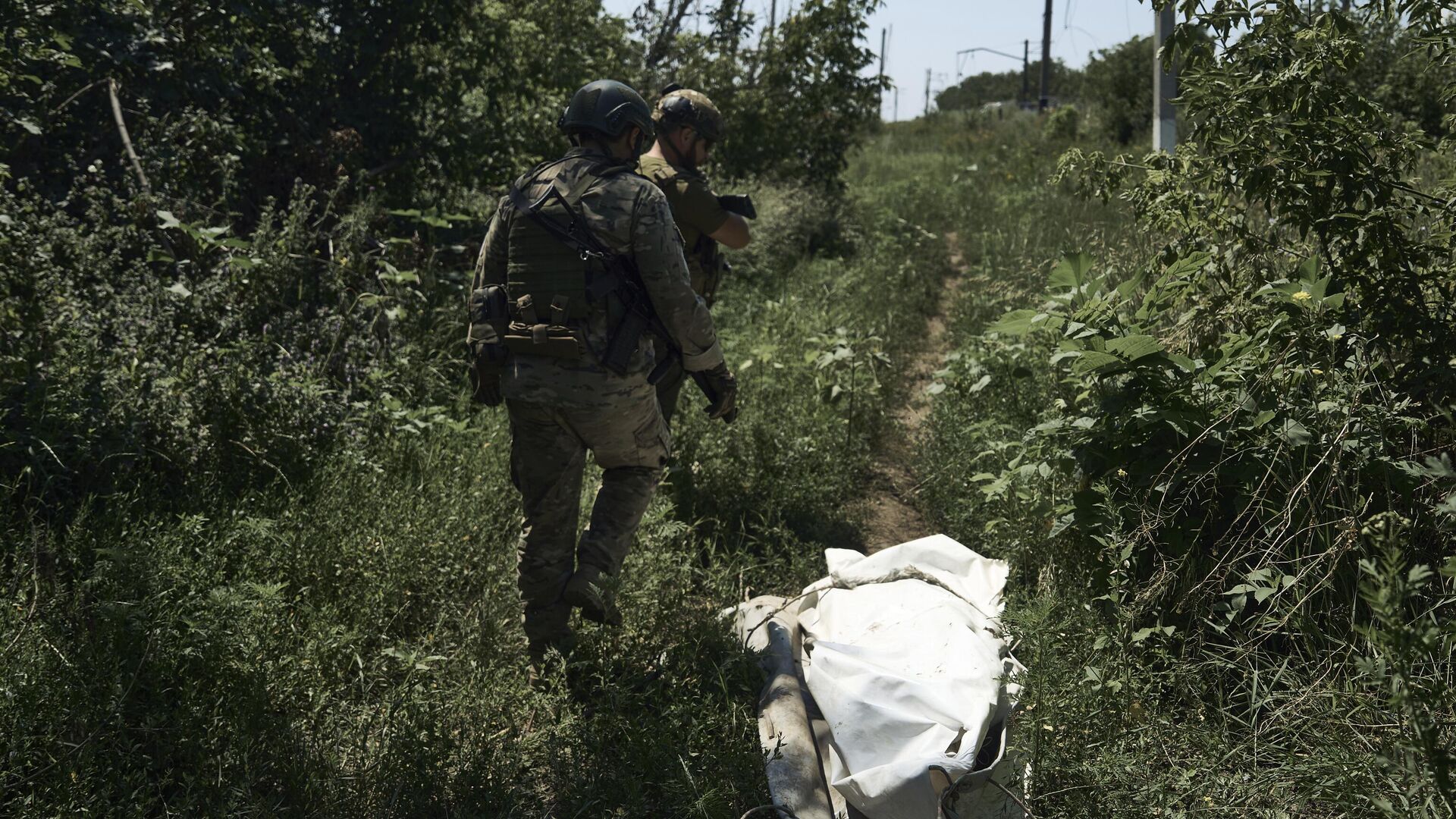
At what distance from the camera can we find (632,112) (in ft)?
11.0

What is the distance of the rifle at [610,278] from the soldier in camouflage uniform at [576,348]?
0.05 feet

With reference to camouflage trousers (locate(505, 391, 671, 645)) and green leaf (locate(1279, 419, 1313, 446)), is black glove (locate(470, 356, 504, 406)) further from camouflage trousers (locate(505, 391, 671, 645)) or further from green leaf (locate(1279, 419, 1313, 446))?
green leaf (locate(1279, 419, 1313, 446))

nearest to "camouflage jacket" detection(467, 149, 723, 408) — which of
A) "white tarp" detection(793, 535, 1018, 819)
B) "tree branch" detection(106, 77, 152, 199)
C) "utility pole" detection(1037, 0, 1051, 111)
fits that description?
"white tarp" detection(793, 535, 1018, 819)

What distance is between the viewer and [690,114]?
13.7ft

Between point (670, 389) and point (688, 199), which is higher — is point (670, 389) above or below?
below

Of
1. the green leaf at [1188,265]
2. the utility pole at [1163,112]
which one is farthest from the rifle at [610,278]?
the utility pole at [1163,112]

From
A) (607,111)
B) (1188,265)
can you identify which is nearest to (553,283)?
(607,111)

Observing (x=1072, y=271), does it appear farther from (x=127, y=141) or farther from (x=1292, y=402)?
(x=127, y=141)

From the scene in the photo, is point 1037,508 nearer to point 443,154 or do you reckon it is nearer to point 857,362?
point 857,362

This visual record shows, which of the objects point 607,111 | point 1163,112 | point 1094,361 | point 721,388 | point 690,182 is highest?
point 1163,112

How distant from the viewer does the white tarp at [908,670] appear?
269cm

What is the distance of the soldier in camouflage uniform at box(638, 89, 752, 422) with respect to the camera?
4129mm

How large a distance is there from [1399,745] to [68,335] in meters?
4.48

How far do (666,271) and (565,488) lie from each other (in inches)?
30.5
